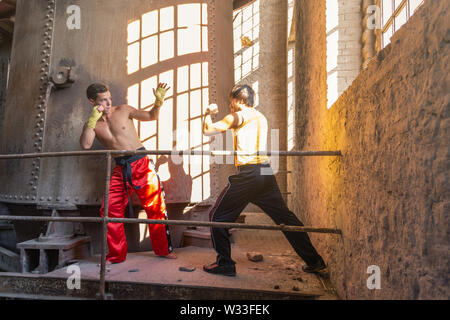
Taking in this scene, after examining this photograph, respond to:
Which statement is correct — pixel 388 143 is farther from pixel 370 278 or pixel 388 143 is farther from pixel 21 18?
pixel 21 18

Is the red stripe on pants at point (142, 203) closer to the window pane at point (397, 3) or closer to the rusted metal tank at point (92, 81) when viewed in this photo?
the rusted metal tank at point (92, 81)

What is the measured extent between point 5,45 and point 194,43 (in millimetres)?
5484

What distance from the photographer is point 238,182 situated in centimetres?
272

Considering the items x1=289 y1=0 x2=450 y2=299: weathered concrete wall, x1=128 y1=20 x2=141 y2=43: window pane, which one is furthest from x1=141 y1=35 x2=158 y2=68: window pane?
x1=289 y1=0 x2=450 y2=299: weathered concrete wall

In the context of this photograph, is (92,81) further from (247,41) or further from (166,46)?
(247,41)

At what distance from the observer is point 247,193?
273cm

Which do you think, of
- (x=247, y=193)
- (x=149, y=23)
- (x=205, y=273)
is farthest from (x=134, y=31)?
(x=205, y=273)

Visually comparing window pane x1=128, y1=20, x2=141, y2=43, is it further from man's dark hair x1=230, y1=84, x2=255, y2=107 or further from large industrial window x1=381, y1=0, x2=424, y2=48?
large industrial window x1=381, y1=0, x2=424, y2=48

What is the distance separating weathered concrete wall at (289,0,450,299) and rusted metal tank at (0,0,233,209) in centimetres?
192

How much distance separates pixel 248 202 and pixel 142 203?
1202 mm

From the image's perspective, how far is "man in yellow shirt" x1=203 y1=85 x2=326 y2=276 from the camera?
8.79 ft

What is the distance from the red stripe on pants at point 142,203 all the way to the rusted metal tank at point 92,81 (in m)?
0.49
